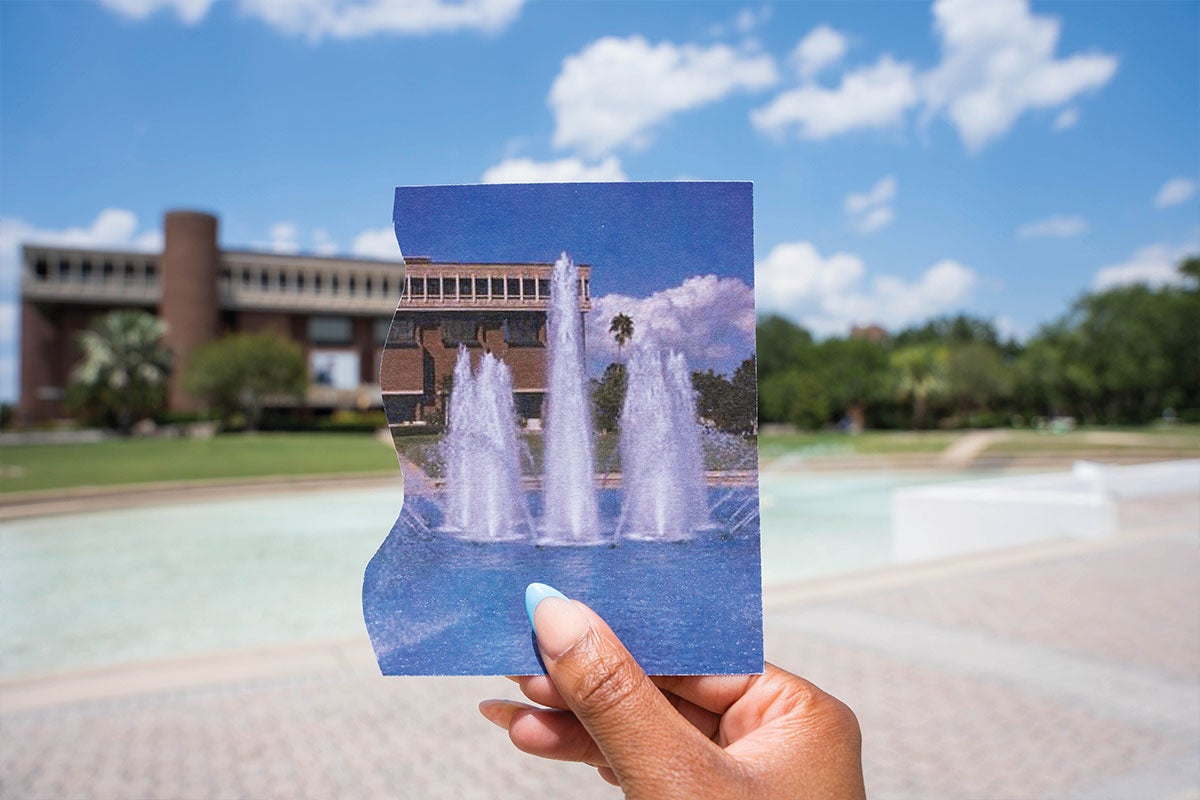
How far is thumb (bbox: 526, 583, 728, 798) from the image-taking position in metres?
1.43

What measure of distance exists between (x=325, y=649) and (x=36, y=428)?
2279 inches

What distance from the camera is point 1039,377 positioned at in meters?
59.2

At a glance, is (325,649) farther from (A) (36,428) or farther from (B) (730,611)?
(A) (36,428)

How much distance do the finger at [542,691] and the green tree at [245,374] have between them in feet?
172

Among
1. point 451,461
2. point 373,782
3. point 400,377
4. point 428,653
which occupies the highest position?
point 400,377

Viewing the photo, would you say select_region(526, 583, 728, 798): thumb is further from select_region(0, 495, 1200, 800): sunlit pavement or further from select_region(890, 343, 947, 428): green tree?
select_region(890, 343, 947, 428): green tree

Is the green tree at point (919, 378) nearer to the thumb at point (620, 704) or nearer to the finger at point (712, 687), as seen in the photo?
the finger at point (712, 687)

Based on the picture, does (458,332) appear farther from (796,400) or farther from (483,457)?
(796,400)

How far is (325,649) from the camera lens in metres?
6.73

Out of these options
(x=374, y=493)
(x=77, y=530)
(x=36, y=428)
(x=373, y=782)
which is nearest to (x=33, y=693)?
(x=373, y=782)

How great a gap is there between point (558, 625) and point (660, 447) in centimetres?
35

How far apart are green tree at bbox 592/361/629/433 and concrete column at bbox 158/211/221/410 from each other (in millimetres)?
62963

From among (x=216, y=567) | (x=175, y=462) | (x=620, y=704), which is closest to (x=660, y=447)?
(x=620, y=704)

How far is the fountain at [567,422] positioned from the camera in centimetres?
154
